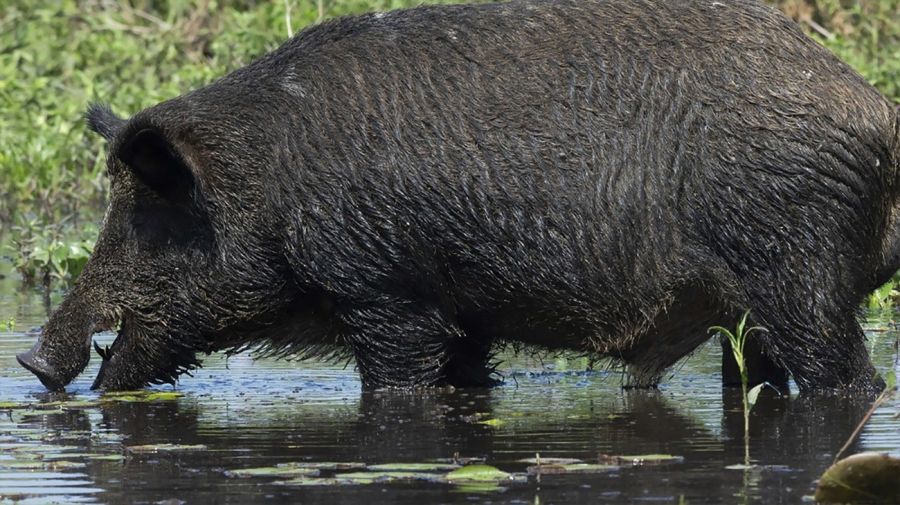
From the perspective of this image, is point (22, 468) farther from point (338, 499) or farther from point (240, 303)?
point (240, 303)

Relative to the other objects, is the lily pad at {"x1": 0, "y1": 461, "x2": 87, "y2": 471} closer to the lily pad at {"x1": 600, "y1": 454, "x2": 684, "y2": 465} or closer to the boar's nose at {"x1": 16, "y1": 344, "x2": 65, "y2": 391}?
the lily pad at {"x1": 600, "y1": 454, "x2": 684, "y2": 465}

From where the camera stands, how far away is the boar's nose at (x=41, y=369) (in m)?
7.75

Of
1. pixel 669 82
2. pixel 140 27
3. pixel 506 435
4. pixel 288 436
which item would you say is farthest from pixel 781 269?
pixel 140 27

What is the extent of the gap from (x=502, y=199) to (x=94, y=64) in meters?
9.56

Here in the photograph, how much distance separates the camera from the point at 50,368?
778 cm

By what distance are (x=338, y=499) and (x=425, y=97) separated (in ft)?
8.08

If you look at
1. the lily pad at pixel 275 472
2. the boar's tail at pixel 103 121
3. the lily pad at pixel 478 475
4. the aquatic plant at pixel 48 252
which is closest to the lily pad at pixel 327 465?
the lily pad at pixel 275 472

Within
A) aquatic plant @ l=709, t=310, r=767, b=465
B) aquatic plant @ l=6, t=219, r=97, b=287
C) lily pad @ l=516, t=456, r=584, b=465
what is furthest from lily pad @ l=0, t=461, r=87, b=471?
aquatic plant @ l=6, t=219, r=97, b=287

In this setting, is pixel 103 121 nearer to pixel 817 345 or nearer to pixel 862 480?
pixel 817 345

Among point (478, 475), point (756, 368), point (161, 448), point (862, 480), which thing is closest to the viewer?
point (862, 480)

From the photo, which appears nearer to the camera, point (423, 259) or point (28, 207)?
point (423, 259)

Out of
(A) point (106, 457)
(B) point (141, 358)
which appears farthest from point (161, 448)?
(B) point (141, 358)

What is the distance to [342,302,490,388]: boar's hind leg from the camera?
7.40 metres

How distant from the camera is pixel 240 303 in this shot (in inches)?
299
